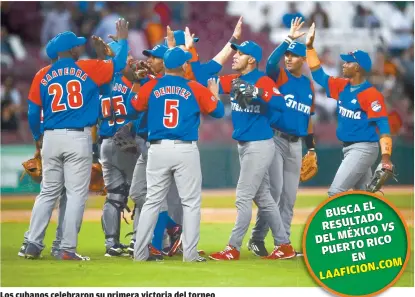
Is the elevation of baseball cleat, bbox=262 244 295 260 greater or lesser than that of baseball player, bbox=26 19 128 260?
lesser

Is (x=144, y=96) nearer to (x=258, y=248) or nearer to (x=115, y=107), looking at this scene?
(x=115, y=107)

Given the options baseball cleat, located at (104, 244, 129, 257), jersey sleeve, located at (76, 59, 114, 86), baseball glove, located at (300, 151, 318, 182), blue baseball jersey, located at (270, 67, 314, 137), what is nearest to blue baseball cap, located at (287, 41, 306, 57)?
blue baseball jersey, located at (270, 67, 314, 137)

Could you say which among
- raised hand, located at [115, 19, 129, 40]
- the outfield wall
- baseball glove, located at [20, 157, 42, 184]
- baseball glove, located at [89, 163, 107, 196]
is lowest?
the outfield wall

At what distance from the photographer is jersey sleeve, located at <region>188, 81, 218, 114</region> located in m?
8.60

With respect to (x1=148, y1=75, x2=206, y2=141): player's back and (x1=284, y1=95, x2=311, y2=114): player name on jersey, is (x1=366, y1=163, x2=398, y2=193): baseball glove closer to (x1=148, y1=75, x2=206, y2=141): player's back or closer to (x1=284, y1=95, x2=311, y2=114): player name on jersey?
(x1=284, y1=95, x2=311, y2=114): player name on jersey

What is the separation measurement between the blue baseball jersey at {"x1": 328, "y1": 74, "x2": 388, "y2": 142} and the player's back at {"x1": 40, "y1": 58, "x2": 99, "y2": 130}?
2.46 m

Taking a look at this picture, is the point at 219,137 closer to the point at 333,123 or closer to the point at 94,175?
the point at 333,123

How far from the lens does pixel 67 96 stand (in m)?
8.95

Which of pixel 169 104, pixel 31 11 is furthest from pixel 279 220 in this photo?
pixel 31 11

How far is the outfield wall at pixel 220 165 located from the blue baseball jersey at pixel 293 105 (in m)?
6.77

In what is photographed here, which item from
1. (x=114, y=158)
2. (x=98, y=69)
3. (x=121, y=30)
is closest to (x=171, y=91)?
(x=98, y=69)

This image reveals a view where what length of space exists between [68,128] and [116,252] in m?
1.35

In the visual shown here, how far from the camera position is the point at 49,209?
9.14 m

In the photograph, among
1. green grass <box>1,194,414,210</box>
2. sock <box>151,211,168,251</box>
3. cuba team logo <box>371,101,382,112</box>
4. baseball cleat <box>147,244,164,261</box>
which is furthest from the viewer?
green grass <box>1,194,414,210</box>
